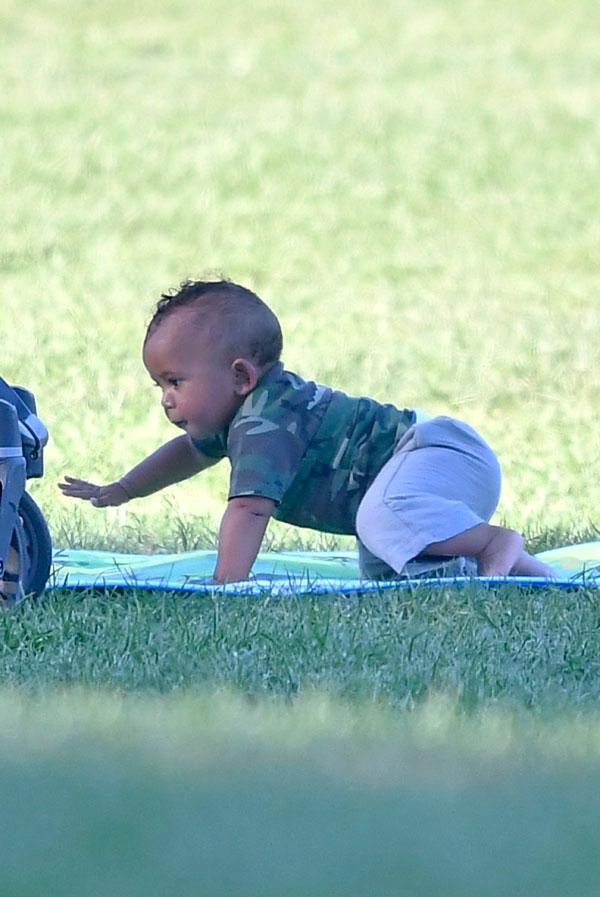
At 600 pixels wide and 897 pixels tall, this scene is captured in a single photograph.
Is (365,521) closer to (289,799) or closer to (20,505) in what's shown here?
(20,505)

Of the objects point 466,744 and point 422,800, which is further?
point 466,744

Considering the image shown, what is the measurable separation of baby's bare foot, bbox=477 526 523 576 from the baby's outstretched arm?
2.59 feet

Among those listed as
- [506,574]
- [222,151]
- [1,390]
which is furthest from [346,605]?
[222,151]

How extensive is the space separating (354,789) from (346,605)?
4.29 ft

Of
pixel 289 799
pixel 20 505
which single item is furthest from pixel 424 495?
pixel 289 799

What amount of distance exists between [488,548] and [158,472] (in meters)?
0.92

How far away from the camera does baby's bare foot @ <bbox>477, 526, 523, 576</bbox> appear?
4105 mm

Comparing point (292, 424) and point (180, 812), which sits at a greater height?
point (292, 424)

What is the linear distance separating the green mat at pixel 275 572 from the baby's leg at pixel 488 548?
4cm

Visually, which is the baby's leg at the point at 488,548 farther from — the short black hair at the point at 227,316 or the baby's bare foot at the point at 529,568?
the short black hair at the point at 227,316

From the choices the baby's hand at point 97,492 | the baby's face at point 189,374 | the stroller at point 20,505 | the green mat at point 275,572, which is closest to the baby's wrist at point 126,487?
the baby's hand at point 97,492

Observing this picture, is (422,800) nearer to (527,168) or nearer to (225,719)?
(225,719)

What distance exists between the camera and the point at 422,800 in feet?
7.73

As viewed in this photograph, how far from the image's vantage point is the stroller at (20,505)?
353cm
